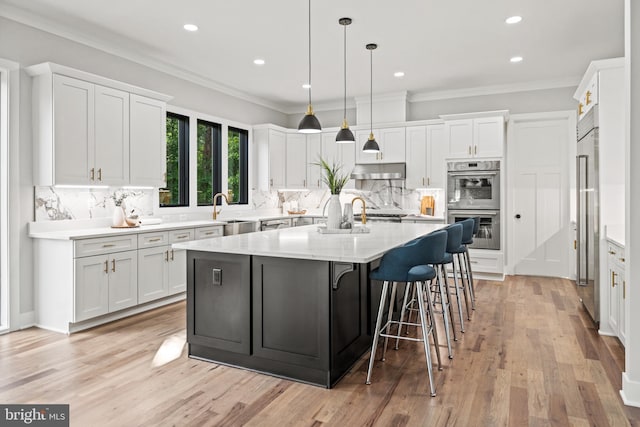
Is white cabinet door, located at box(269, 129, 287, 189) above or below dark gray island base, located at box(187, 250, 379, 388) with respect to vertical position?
above

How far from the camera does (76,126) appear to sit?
4.03 m

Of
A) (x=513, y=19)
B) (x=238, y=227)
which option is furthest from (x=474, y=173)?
(x=238, y=227)

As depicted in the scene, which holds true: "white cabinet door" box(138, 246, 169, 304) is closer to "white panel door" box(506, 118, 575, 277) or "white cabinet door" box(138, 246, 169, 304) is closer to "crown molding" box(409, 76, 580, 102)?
"crown molding" box(409, 76, 580, 102)

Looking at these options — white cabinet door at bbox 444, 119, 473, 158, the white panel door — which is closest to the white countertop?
white cabinet door at bbox 444, 119, 473, 158

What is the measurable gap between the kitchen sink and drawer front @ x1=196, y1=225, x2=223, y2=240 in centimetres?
13

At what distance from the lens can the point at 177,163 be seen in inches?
226

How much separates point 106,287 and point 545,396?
367 cm

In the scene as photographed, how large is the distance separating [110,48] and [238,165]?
8.85 ft

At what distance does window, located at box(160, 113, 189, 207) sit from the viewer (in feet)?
18.3

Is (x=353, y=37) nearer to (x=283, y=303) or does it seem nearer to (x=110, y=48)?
(x=110, y=48)

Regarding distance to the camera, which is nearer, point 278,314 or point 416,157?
point 278,314

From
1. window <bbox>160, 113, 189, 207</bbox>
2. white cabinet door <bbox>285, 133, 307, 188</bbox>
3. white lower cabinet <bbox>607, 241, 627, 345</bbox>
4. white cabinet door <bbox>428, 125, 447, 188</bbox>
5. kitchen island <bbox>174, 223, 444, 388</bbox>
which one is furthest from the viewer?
white cabinet door <bbox>285, 133, 307, 188</bbox>

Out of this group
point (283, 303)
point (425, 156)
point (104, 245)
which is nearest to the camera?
point (283, 303)

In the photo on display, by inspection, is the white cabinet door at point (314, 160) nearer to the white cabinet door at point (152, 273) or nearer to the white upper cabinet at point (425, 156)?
the white upper cabinet at point (425, 156)
